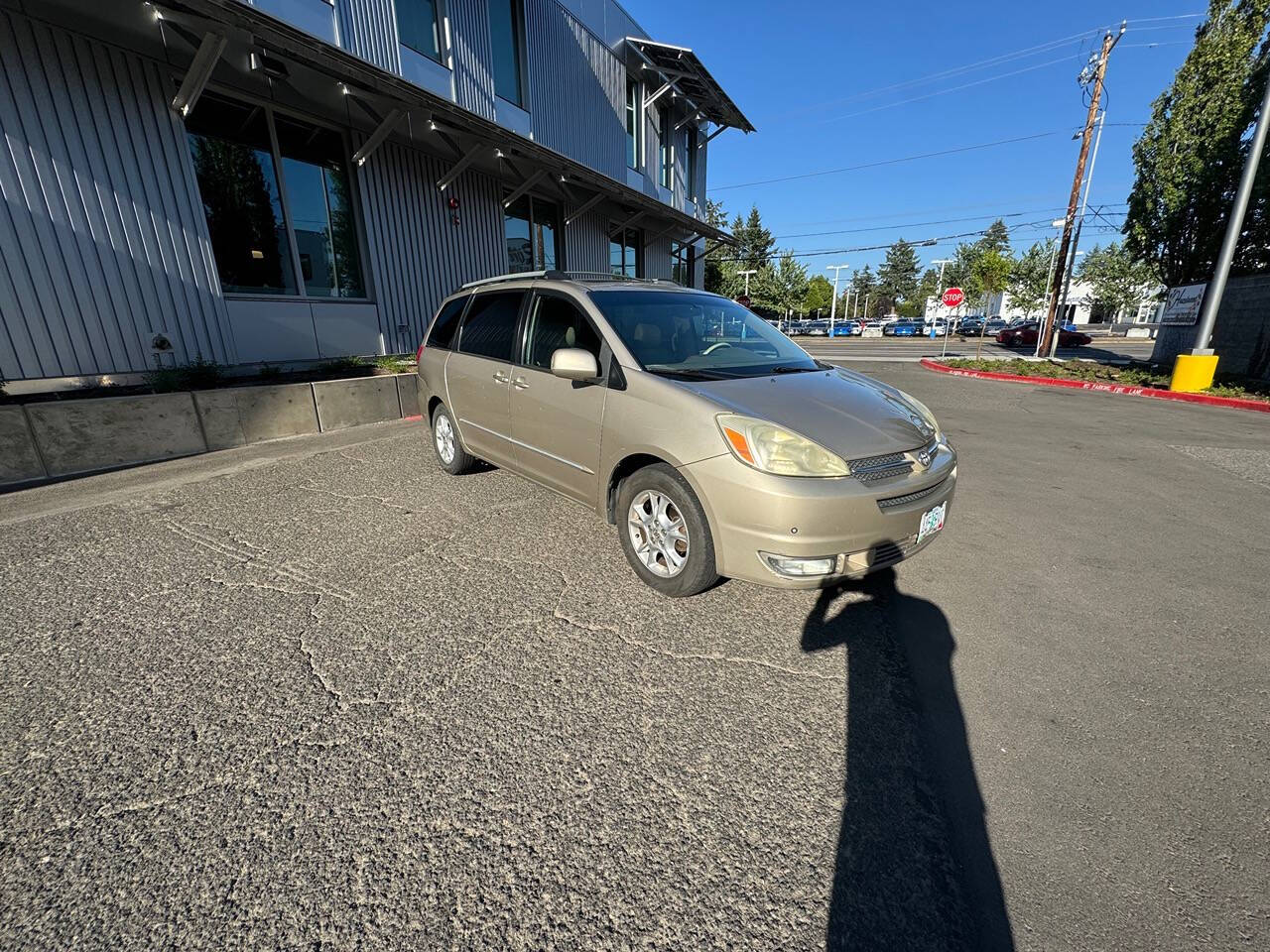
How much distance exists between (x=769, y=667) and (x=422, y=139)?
10.3 metres

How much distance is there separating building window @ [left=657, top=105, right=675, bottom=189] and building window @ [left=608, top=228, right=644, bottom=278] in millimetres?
2897

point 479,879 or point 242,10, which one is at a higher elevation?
point 242,10

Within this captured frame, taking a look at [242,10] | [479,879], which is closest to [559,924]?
[479,879]

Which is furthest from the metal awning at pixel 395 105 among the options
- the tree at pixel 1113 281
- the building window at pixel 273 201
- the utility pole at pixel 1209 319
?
the tree at pixel 1113 281

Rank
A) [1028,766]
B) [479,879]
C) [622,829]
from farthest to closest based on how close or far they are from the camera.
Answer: [1028,766]
[622,829]
[479,879]

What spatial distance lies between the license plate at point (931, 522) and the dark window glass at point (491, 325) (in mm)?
3074

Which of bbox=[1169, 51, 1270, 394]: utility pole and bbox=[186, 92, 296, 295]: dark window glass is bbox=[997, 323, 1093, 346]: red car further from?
bbox=[186, 92, 296, 295]: dark window glass

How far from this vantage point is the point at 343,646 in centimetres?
263

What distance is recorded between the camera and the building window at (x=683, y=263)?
2066 centimetres

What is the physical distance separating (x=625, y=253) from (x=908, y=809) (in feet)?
59.4

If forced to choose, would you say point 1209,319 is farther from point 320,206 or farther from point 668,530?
point 320,206

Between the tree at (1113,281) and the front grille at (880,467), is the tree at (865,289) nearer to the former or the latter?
the tree at (1113,281)

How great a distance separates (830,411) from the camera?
2945 millimetres

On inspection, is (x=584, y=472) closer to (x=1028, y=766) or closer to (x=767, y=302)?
(x=1028, y=766)
